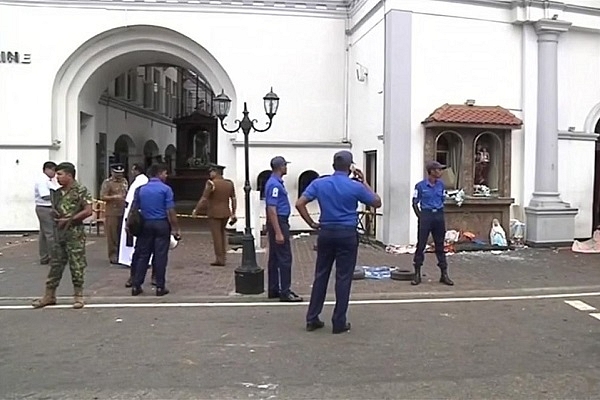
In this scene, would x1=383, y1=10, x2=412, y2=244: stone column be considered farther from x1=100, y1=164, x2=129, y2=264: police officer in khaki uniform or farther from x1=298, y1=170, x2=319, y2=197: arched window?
x1=100, y1=164, x2=129, y2=264: police officer in khaki uniform

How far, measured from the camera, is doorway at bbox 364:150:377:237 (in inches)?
570

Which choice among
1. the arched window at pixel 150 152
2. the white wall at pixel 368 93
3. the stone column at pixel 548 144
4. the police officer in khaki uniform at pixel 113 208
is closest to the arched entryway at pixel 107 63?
the white wall at pixel 368 93

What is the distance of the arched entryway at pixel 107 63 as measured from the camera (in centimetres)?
1583

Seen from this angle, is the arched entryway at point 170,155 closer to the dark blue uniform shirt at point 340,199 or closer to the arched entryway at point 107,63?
the arched entryway at point 107,63

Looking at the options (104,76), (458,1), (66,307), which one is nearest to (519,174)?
(458,1)

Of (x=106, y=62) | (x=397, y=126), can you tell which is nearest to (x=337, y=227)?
(x=397, y=126)

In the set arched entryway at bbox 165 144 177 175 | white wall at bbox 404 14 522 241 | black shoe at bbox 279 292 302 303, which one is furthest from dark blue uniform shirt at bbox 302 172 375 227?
arched entryway at bbox 165 144 177 175

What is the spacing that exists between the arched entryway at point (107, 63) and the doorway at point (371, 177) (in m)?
3.47

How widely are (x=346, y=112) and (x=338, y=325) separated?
1029cm

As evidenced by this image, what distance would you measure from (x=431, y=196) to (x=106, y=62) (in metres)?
10.3

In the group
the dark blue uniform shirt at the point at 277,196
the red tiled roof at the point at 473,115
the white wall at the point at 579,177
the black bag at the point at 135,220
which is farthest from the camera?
the white wall at the point at 579,177

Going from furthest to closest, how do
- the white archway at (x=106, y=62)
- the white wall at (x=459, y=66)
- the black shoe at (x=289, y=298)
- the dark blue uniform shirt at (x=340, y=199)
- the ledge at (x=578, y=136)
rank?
the white archway at (x=106, y=62) < the ledge at (x=578, y=136) < the white wall at (x=459, y=66) < the black shoe at (x=289, y=298) < the dark blue uniform shirt at (x=340, y=199)

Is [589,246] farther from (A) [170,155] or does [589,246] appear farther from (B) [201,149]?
(A) [170,155]

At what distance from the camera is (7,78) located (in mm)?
15328
